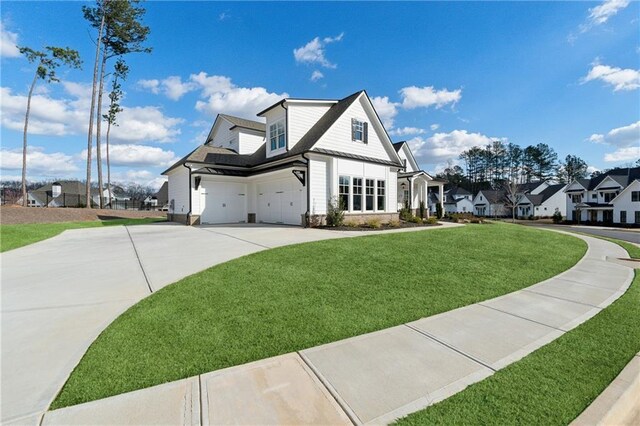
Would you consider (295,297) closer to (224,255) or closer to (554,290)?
(224,255)

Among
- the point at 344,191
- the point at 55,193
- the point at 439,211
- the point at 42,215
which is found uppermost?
the point at 55,193

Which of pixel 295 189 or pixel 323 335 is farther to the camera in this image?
pixel 295 189

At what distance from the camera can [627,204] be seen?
3747 centimetres

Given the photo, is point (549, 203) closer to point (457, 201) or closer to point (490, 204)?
point (490, 204)

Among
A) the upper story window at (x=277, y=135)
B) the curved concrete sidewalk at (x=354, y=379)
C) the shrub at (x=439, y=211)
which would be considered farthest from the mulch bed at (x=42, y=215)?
the shrub at (x=439, y=211)

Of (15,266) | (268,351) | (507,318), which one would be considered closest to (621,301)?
(507,318)

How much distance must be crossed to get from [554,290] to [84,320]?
7.96 metres

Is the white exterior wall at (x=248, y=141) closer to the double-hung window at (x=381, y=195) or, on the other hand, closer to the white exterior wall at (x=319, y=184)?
the white exterior wall at (x=319, y=184)

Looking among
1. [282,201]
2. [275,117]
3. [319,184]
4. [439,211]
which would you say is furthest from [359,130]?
[439,211]

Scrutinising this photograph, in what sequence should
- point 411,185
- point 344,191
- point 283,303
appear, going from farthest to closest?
1. point 411,185
2. point 344,191
3. point 283,303

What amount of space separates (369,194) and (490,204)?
5489 cm

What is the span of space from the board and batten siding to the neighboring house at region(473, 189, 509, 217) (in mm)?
51172

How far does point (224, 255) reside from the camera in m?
7.60

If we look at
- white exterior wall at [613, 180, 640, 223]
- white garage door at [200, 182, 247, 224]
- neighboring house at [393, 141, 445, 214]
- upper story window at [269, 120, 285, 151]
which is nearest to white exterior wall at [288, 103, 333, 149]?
upper story window at [269, 120, 285, 151]
